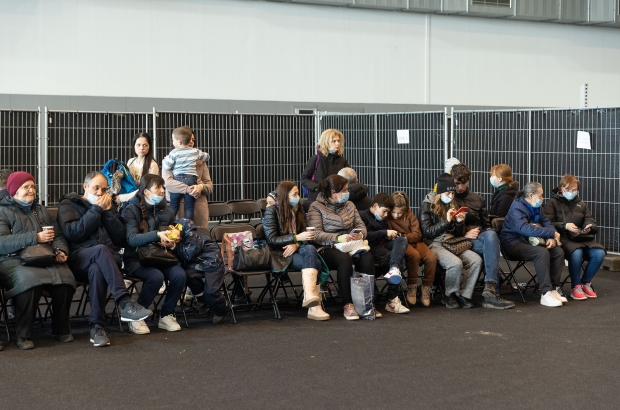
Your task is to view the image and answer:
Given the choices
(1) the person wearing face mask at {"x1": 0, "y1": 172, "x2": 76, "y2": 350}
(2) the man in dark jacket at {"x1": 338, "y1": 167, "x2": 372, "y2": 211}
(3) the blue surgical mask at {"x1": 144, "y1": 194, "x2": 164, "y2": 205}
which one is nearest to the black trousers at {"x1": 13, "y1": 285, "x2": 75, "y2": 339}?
(1) the person wearing face mask at {"x1": 0, "y1": 172, "x2": 76, "y2": 350}

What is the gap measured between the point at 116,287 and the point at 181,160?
2048 millimetres

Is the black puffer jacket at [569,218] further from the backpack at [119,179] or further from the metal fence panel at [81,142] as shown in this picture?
the metal fence panel at [81,142]

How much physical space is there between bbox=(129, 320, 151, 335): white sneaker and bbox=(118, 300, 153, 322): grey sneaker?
0.52ft

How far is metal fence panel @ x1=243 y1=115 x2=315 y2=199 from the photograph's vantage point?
10.6 metres

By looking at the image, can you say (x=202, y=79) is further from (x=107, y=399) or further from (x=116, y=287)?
(x=107, y=399)

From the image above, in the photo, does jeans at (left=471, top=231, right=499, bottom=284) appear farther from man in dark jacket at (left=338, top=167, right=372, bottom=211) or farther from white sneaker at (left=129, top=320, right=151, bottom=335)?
white sneaker at (left=129, top=320, right=151, bottom=335)

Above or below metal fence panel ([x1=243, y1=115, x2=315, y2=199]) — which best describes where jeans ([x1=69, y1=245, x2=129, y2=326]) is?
below

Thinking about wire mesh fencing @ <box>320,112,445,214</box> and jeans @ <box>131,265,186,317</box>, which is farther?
wire mesh fencing @ <box>320,112,445,214</box>

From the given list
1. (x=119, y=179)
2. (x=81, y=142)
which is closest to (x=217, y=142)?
(x=81, y=142)

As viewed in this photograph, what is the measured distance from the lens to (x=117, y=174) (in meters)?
6.87

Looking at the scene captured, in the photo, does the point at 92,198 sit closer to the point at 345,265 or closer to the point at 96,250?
the point at 96,250

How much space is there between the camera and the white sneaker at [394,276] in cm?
665

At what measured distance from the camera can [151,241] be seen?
604 centimetres

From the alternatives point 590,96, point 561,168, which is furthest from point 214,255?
point 590,96
